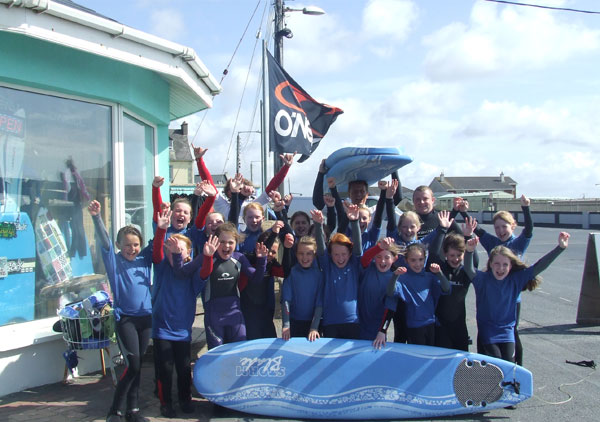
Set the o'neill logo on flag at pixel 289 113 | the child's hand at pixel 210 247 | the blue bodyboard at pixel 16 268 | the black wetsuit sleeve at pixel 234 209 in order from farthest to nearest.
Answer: the o'neill logo on flag at pixel 289 113 → the black wetsuit sleeve at pixel 234 209 → the blue bodyboard at pixel 16 268 → the child's hand at pixel 210 247

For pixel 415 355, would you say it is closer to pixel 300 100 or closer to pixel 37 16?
pixel 37 16

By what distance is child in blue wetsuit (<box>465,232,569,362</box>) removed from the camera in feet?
14.3

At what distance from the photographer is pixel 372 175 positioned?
5688mm

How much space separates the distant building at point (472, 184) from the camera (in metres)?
90.3

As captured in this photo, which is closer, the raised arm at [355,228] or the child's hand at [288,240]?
the raised arm at [355,228]

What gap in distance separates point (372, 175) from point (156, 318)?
2.77 m

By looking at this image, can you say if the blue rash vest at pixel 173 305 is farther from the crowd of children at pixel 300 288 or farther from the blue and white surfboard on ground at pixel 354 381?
the blue and white surfboard on ground at pixel 354 381

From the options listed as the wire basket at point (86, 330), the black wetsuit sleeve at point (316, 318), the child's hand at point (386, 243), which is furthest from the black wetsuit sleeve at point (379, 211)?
the wire basket at point (86, 330)

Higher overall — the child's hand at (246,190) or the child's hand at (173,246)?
the child's hand at (246,190)

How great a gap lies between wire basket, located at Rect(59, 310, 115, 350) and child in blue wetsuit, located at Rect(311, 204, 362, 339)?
1.91 m

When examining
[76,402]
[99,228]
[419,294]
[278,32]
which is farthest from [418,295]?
[278,32]

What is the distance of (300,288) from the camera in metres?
4.36

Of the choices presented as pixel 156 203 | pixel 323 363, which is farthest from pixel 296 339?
pixel 156 203

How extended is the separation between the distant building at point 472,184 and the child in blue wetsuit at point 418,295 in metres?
87.9
